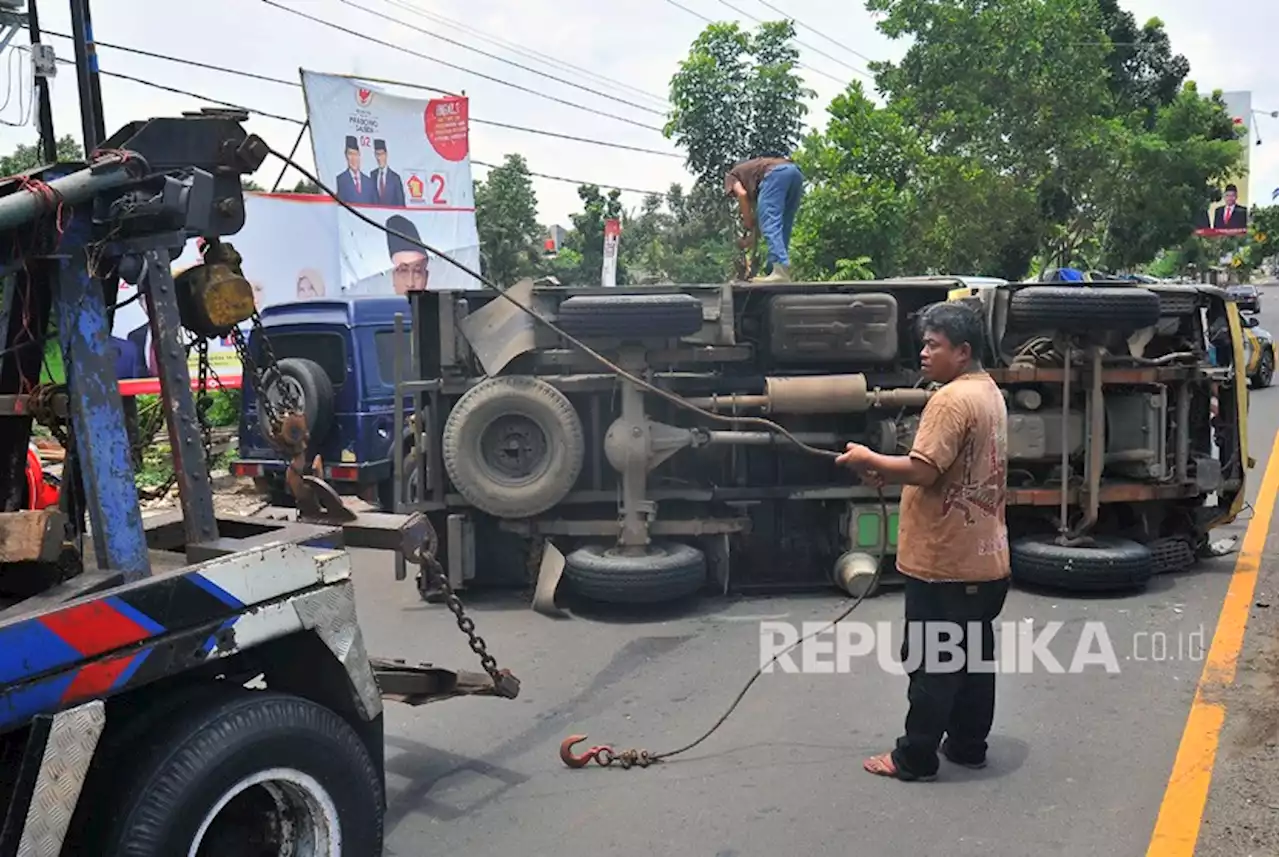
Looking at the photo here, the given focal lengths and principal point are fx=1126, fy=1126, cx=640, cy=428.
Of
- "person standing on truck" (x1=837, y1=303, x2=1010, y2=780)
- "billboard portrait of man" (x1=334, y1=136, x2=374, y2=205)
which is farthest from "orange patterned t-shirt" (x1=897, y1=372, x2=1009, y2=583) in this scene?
"billboard portrait of man" (x1=334, y1=136, x2=374, y2=205)

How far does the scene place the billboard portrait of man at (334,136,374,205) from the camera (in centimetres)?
1702

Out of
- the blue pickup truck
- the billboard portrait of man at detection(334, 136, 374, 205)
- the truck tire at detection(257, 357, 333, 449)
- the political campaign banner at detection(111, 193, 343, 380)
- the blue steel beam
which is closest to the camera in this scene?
the blue steel beam

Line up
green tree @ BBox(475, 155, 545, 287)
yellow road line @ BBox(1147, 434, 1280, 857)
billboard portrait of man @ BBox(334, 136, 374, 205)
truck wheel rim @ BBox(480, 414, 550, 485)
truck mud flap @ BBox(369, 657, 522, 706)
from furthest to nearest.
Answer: green tree @ BBox(475, 155, 545, 287) → billboard portrait of man @ BBox(334, 136, 374, 205) → truck wheel rim @ BBox(480, 414, 550, 485) → truck mud flap @ BBox(369, 657, 522, 706) → yellow road line @ BBox(1147, 434, 1280, 857)

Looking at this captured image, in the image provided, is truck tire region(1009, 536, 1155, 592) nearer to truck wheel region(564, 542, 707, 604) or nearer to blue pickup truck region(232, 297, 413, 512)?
truck wheel region(564, 542, 707, 604)

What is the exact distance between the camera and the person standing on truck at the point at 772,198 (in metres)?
8.22

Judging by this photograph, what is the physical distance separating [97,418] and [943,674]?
306 centimetres

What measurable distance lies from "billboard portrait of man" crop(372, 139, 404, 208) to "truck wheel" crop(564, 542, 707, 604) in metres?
12.3

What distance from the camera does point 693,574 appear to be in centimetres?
663

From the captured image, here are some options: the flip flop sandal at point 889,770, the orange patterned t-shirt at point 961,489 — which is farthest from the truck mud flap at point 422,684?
the orange patterned t-shirt at point 961,489

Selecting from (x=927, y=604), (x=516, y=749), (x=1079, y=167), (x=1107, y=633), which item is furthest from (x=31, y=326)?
(x=1079, y=167)

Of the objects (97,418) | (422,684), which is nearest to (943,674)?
(422,684)

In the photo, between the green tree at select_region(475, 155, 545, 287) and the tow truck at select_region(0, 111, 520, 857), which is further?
the green tree at select_region(475, 155, 545, 287)

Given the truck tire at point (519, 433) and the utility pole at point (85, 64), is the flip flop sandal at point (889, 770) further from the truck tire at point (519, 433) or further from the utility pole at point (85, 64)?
the utility pole at point (85, 64)

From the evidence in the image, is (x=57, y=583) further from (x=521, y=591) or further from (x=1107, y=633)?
(x=1107, y=633)
